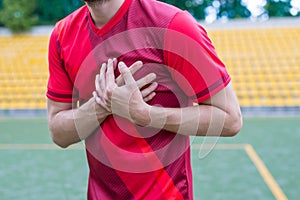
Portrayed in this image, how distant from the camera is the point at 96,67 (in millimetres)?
1118

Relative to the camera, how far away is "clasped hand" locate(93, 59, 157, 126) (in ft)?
3.46

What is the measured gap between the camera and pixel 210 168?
16.0 ft

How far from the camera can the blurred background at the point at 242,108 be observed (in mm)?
4324

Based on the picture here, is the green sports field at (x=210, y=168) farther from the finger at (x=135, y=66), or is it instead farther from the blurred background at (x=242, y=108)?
the finger at (x=135, y=66)

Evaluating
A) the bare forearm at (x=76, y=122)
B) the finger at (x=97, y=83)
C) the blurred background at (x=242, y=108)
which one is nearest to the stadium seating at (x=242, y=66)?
the blurred background at (x=242, y=108)

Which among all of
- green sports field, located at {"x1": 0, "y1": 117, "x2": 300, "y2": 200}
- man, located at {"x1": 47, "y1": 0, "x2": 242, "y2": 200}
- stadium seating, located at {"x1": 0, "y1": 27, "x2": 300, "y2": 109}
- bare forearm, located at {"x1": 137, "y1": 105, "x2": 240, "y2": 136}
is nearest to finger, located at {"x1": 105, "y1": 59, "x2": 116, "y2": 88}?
man, located at {"x1": 47, "y1": 0, "x2": 242, "y2": 200}

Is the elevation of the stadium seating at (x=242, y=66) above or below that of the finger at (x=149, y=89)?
below

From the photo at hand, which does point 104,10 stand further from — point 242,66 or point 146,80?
point 242,66


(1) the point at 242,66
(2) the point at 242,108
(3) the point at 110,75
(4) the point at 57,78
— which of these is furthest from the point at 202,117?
(1) the point at 242,66

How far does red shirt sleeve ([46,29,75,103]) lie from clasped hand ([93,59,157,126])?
4.5 inches

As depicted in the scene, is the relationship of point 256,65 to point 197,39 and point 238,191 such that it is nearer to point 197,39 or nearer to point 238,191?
point 238,191

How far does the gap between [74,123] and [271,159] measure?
438 cm

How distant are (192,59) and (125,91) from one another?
0.16 metres

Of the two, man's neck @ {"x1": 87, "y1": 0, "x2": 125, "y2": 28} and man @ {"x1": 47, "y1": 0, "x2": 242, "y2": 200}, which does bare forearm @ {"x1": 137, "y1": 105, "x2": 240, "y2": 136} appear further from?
man's neck @ {"x1": 87, "y1": 0, "x2": 125, "y2": 28}
